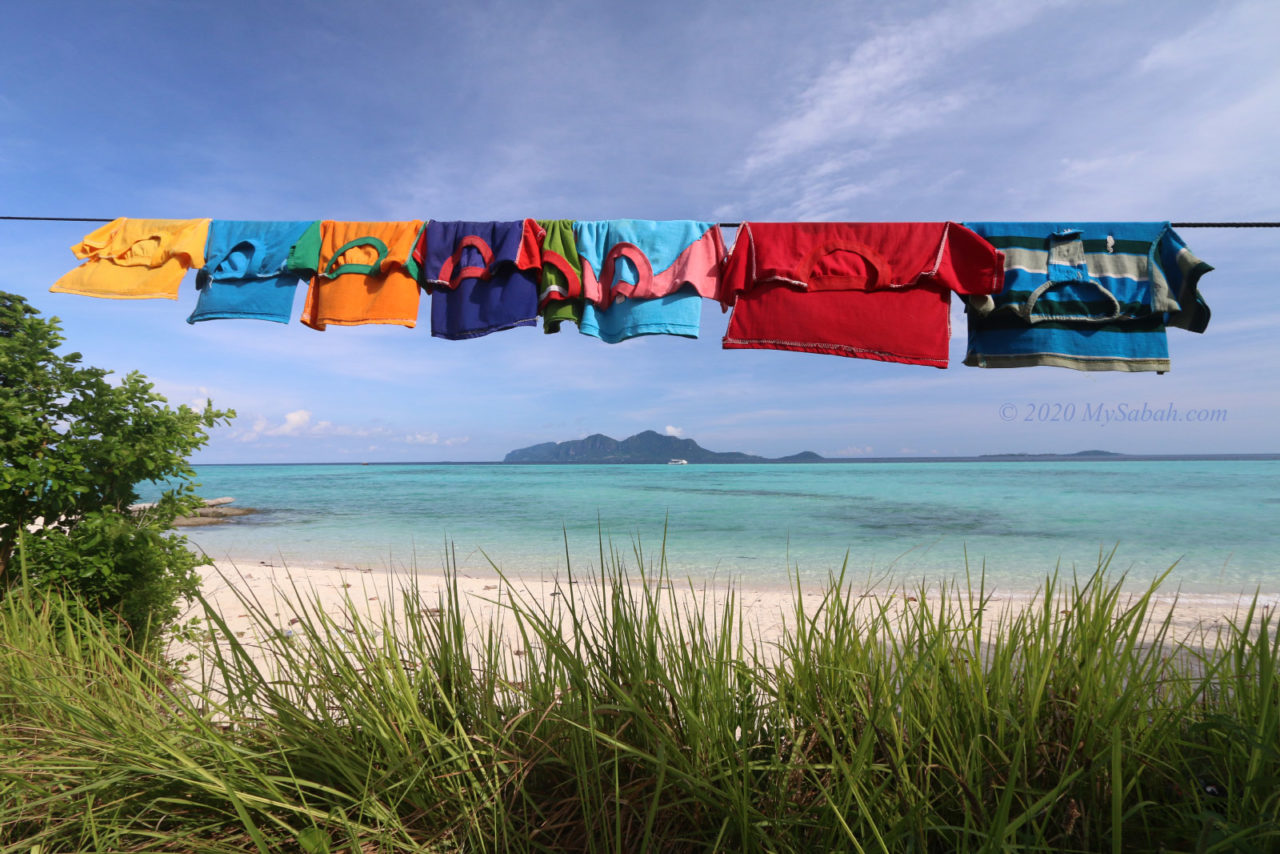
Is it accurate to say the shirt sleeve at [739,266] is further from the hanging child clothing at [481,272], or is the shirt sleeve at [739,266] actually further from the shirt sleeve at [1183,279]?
the shirt sleeve at [1183,279]

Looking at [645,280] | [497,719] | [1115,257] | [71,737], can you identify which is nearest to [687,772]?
[497,719]

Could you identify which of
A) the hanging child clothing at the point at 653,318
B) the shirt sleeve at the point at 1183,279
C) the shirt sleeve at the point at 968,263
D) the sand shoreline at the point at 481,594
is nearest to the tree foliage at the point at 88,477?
the sand shoreline at the point at 481,594

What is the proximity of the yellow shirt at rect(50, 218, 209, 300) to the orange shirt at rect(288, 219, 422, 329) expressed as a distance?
650 mm

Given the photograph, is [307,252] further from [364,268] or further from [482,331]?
[482,331]

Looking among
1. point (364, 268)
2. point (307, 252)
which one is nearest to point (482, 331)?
point (364, 268)

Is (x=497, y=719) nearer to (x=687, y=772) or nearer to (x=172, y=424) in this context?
(x=687, y=772)

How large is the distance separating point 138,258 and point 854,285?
3.76 meters

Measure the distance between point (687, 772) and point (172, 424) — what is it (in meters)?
3.35

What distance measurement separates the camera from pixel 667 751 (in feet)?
4.65

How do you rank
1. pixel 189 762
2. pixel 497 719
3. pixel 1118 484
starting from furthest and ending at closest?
pixel 1118 484, pixel 497 719, pixel 189 762

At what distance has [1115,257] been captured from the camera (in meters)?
2.88

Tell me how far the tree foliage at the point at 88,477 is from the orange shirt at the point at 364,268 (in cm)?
112

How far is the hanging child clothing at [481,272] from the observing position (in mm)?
3037

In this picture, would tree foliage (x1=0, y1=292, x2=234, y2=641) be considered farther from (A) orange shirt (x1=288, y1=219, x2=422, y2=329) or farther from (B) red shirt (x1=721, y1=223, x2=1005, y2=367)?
(B) red shirt (x1=721, y1=223, x2=1005, y2=367)
